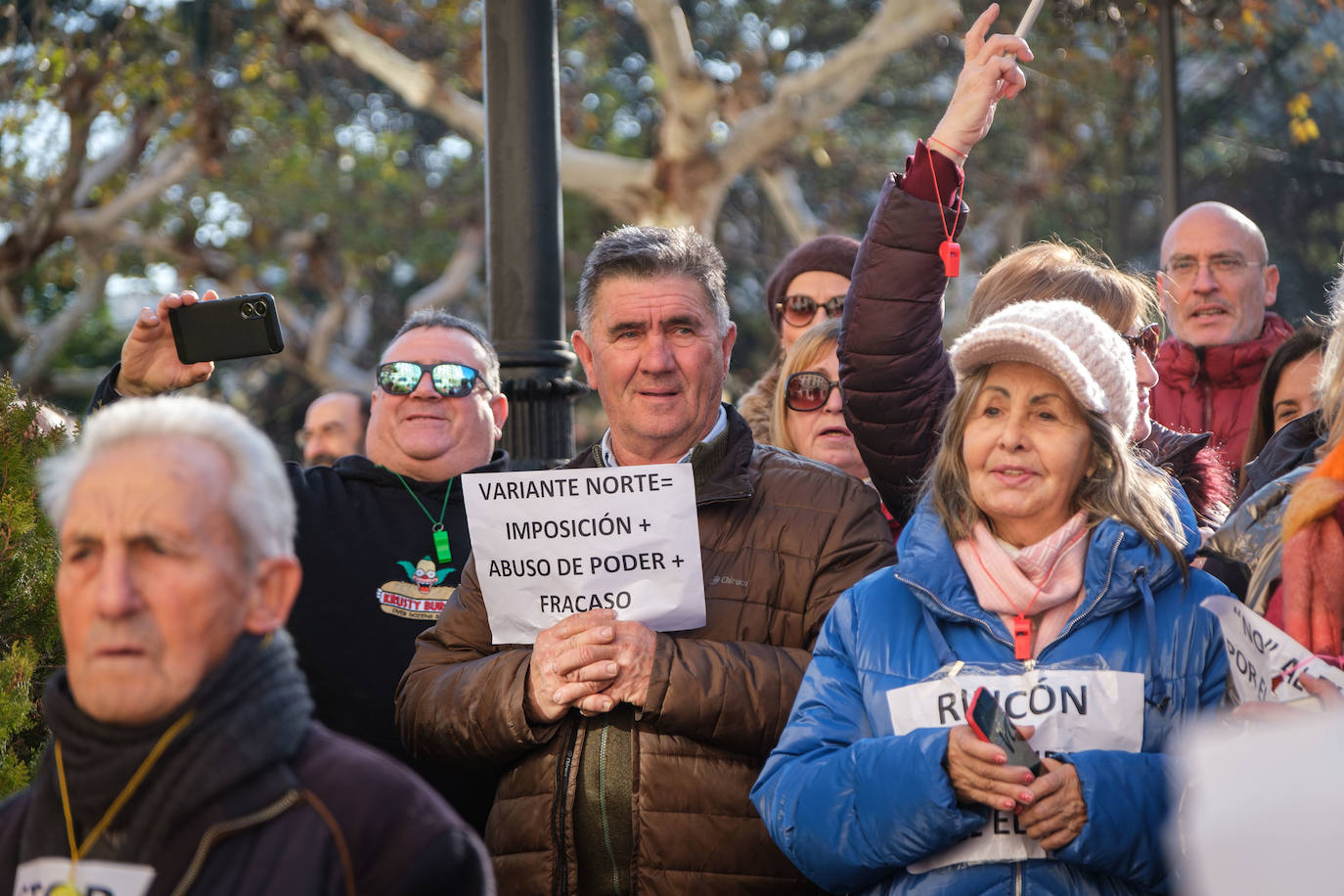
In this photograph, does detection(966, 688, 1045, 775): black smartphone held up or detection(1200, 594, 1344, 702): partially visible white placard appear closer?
detection(1200, 594, 1344, 702): partially visible white placard

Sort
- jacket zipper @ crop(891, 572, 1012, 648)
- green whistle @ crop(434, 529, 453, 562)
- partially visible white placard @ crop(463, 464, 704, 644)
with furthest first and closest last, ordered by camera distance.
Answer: green whistle @ crop(434, 529, 453, 562) < partially visible white placard @ crop(463, 464, 704, 644) < jacket zipper @ crop(891, 572, 1012, 648)

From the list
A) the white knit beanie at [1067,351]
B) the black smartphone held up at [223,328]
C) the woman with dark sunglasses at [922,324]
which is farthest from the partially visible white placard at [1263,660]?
the black smartphone held up at [223,328]

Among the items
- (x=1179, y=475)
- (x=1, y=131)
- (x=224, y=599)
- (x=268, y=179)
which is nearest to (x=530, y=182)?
(x=1179, y=475)

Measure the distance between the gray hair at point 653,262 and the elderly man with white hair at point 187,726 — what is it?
179cm

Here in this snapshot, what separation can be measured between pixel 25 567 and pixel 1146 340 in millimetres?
2899

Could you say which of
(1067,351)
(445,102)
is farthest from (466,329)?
(445,102)

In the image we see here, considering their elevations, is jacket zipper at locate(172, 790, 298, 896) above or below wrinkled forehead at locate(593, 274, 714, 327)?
below

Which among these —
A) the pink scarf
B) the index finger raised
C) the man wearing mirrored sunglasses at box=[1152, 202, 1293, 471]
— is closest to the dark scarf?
the pink scarf

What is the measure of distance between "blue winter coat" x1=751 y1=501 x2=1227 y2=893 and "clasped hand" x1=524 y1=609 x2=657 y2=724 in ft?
1.17

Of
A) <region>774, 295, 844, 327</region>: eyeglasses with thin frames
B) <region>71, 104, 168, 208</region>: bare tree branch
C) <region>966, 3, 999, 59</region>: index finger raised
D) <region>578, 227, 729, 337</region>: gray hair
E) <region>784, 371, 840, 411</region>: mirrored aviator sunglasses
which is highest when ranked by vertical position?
<region>71, 104, 168, 208</region>: bare tree branch

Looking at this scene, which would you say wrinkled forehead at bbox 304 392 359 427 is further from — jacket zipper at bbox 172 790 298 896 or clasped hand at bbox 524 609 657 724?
jacket zipper at bbox 172 790 298 896

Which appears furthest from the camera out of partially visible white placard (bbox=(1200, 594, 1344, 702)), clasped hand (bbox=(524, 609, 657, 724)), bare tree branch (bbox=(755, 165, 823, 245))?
bare tree branch (bbox=(755, 165, 823, 245))

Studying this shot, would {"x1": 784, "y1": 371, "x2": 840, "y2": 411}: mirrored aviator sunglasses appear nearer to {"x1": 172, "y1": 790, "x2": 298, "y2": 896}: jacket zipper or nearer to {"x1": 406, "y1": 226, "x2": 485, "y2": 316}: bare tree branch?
{"x1": 172, "y1": 790, "x2": 298, "y2": 896}: jacket zipper

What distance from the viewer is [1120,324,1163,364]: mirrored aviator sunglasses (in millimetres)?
4012
